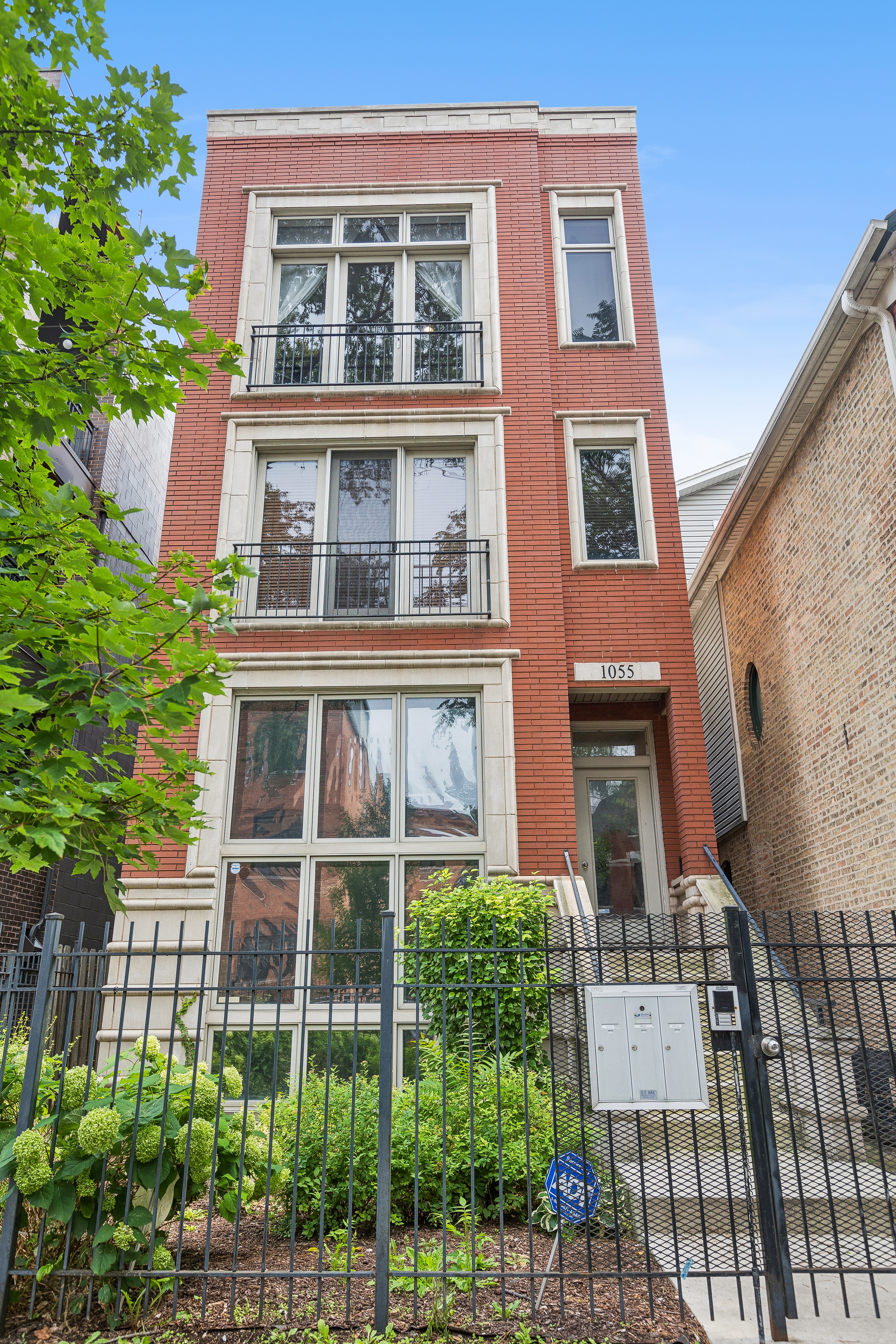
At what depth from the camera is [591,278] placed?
1264 cm

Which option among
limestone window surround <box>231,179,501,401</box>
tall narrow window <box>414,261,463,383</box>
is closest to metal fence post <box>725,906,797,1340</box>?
limestone window surround <box>231,179,501,401</box>

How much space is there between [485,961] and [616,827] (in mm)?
4750

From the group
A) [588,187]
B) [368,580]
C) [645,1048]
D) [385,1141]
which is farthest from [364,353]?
[385,1141]

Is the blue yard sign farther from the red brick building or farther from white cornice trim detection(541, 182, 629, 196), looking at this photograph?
white cornice trim detection(541, 182, 629, 196)

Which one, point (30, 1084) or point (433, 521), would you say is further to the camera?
point (433, 521)

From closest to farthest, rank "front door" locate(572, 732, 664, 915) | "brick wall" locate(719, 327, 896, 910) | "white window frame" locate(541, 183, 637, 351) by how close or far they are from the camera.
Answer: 1. "brick wall" locate(719, 327, 896, 910)
2. "front door" locate(572, 732, 664, 915)
3. "white window frame" locate(541, 183, 637, 351)

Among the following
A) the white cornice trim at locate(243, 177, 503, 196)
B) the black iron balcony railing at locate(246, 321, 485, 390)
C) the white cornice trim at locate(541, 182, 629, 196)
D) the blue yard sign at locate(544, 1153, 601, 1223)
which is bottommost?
the blue yard sign at locate(544, 1153, 601, 1223)

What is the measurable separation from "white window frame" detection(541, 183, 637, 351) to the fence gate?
8.75 meters

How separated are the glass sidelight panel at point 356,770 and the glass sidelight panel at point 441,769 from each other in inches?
9.4

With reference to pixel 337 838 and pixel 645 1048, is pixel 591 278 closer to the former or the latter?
pixel 337 838

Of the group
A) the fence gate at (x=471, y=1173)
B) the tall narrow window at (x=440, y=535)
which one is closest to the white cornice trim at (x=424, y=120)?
the tall narrow window at (x=440, y=535)

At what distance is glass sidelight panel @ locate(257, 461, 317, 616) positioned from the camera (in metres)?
11.0

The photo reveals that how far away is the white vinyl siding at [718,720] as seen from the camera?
13.7 m

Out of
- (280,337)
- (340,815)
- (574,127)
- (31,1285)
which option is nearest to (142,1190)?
(31,1285)
